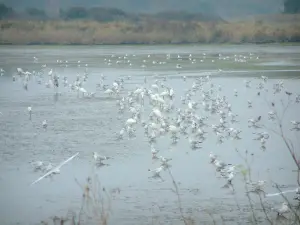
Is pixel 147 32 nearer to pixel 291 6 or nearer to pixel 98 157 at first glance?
Result: pixel 291 6

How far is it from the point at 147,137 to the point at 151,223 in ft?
6.31

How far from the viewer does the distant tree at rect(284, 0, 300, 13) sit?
20.1 feet

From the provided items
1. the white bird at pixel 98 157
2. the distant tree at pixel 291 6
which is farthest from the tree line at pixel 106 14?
the white bird at pixel 98 157

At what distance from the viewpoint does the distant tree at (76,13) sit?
260 inches

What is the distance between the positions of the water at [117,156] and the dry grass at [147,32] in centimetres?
49

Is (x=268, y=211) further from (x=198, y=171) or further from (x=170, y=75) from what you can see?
(x=170, y=75)

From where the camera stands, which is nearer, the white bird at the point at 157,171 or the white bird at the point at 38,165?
the white bird at the point at 157,171

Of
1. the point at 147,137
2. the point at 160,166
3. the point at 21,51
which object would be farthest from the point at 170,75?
the point at 160,166

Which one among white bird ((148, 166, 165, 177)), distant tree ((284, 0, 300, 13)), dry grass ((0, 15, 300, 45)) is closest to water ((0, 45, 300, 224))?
white bird ((148, 166, 165, 177))

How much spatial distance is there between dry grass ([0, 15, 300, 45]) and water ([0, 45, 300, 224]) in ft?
1.61

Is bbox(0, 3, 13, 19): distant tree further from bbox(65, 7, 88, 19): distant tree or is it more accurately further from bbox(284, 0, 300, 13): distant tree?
bbox(284, 0, 300, 13): distant tree

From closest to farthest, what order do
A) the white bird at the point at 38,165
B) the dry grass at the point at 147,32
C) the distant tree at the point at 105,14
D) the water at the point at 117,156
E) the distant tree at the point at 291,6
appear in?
1. the water at the point at 117,156
2. the white bird at the point at 38,165
3. the distant tree at the point at 291,6
4. the distant tree at the point at 105,14
5. the dry grass at the point at 147,32

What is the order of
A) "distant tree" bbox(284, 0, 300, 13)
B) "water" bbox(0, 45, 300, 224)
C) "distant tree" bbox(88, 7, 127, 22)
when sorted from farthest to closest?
"distant tree" bbox(88, 7, 127, 22)
"distant tree" bbox(284, 0, 300, 13)
"water" bbox(0, 45, 300, 224)

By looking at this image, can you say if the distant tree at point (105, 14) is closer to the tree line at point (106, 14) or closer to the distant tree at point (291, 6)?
the tree line at point (106, 14)
